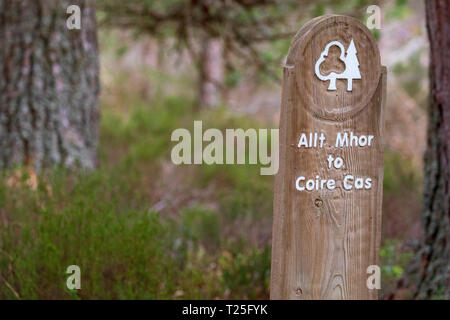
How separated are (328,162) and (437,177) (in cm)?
151

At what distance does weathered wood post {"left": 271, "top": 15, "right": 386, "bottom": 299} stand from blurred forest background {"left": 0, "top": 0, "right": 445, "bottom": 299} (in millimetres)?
1051

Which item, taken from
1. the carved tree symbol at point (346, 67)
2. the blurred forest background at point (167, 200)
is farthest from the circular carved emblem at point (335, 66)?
the blurred forest background at point (167, 200)

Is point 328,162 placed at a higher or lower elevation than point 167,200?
higher

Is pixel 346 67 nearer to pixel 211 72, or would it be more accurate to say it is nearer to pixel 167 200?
pixel 167 200

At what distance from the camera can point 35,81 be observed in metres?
4.46

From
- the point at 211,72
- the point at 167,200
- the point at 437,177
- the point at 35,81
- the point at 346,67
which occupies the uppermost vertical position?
the point at 211,72

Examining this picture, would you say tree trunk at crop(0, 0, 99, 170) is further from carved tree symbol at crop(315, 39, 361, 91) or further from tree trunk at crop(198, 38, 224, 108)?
tree trunk at crop(198, 38, 224, 108)

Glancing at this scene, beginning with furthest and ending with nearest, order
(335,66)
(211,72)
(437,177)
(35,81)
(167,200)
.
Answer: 1. (211,72)
2. (35,81)
3. (167,200)
4. (437,177)
5. (335,66)

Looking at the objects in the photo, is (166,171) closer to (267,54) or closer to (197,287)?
(267,54)

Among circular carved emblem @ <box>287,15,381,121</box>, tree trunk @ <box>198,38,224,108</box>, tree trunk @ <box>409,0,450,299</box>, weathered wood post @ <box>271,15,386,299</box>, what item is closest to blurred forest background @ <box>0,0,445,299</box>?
tree trunk @ <box>198,38,224,108</box>

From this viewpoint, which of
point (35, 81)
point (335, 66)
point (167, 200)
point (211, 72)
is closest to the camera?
point (335, 66)

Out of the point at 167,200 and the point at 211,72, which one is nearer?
the point at 167,200

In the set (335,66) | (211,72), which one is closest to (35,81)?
(335,66)

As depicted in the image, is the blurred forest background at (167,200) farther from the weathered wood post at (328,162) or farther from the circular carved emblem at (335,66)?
the circular carved emblem at (335,66)
